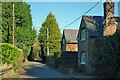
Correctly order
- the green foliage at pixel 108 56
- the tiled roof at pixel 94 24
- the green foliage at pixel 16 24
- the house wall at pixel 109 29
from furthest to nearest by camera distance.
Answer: the green foliage at pixel 16 24 < the tiled roof at pixel 94 24 < the house wall at pixel 109 29 < the green foliage at pixel 108 56

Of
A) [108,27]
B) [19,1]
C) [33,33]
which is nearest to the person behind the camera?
[108,27]

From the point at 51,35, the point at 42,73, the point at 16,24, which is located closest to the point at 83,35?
the point at 42,73

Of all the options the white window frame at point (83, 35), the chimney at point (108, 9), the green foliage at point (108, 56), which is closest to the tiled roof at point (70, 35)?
the white window frame at point (83, 35)

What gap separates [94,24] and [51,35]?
83.1 feet

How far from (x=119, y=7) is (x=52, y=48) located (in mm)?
35388

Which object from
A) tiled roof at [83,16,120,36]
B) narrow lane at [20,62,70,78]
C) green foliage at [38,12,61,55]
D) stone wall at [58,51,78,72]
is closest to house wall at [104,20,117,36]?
tiled roof at [83,16,120,36]

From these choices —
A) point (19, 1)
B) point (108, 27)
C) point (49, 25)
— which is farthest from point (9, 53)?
point (49, 25)

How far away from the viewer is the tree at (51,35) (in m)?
44.9

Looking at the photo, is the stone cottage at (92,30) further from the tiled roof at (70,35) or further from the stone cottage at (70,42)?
the tiled roof at (70,35)

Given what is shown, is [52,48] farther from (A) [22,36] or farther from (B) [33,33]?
(A) [22,36]

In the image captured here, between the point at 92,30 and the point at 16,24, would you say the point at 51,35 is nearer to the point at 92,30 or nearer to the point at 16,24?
the point at 16,24

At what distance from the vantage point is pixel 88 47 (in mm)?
20094

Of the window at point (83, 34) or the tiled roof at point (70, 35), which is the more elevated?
the tiled roof at point (70, 35)

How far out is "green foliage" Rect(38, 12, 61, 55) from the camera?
147 feet
